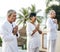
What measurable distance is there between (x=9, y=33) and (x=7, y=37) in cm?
8

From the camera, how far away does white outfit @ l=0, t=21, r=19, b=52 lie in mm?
3863

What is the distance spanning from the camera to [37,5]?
9469mm

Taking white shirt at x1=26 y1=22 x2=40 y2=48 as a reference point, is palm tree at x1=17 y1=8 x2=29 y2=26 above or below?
above

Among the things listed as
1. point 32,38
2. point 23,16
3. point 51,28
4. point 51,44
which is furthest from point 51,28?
point 23,16

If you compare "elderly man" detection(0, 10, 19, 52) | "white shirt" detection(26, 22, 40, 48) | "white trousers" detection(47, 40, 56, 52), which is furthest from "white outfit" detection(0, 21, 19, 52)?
"white trousers" detection(47, 40, 56, 52)

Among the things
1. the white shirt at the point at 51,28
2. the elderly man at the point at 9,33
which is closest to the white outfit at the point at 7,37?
the elderly man at the point at 9,33

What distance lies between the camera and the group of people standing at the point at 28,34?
3881 millimetres

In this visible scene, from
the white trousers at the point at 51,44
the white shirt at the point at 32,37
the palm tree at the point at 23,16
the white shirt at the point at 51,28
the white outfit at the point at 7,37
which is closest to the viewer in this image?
the white outfit at the point at 7,37

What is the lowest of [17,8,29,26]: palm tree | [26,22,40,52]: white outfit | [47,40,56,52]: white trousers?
[47,40,56,52]: white trousers

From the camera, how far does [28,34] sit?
5.14 m

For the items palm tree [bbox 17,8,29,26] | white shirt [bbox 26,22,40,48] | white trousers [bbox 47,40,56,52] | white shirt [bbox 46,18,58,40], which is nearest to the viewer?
white shirt [bbox 26,22,40,48]

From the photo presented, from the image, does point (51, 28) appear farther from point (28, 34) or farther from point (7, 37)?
point (7, 37)

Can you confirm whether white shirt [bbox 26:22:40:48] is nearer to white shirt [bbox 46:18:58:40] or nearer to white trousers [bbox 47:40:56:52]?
white shirt [bbox 46:18:58:40]

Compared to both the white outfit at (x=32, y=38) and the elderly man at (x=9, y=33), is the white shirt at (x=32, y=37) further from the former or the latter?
the elderly man at (x=9, y=33)
